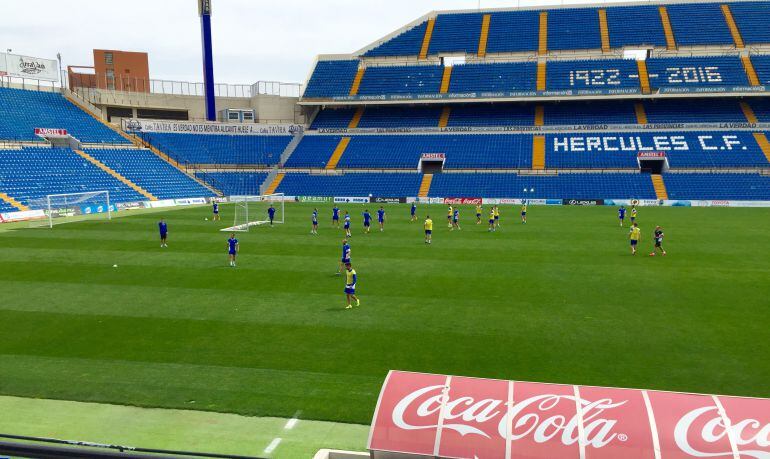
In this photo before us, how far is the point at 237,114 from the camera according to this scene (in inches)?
2687

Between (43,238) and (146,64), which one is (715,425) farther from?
(146,64)

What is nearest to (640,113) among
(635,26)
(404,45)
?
(635,26)

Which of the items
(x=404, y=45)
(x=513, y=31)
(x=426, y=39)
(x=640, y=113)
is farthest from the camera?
(x=404, y=45)

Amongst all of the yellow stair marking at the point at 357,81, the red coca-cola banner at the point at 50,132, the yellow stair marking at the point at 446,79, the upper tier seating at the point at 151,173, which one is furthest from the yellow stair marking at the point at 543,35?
the red coca-cola banner at the point at 50,132

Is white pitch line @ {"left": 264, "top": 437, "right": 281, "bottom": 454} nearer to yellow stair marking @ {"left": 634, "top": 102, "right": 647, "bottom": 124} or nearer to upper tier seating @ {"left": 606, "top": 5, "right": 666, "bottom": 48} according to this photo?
yellow stair marking @ {"left": 634, "top": 102, "right": 647, "bottom": 124}

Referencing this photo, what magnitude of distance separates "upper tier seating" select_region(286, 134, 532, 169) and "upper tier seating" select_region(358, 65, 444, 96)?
5.73 metres

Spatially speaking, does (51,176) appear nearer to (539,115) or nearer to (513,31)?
(539,115)

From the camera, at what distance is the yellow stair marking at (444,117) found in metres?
64.8

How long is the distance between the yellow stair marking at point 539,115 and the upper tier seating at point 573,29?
8.68 meters

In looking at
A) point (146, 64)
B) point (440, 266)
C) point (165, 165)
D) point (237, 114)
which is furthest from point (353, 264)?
point (146, 64)

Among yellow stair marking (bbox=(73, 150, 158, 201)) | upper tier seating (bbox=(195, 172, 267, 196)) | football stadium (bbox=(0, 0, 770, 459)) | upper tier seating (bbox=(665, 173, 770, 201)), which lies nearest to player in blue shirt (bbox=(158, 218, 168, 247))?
football stadium (bbox=(0, 0, 770, 459))

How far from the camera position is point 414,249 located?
2566cm

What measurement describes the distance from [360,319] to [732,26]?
7009cm

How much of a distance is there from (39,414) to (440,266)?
15072 mm
